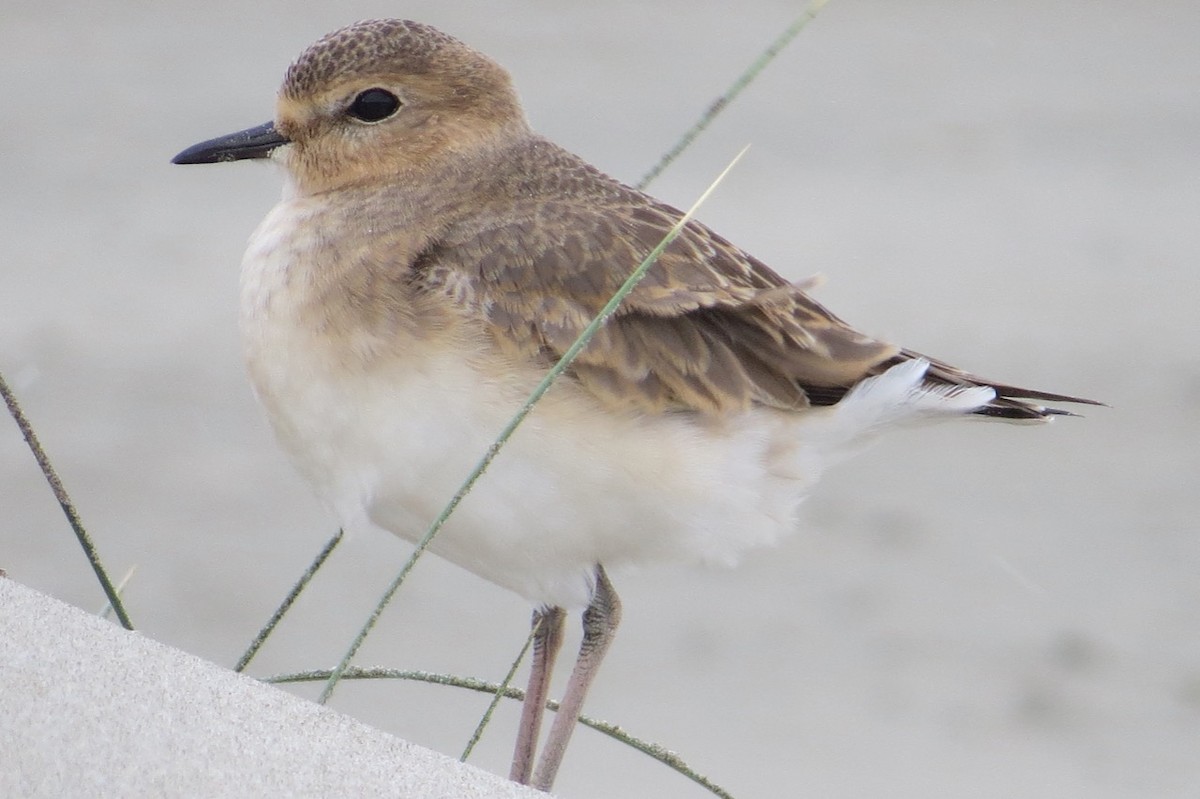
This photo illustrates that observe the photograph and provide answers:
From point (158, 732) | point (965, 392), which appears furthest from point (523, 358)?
point (158, 732)

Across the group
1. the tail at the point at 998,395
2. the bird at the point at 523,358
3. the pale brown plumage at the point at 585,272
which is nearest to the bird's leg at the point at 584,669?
the bird at the point at 523,358

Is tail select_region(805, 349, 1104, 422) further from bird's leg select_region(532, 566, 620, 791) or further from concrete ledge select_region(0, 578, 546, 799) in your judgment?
concrete ledge select_region(0, 578, 546, 799)

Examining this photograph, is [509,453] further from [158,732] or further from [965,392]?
[158,732]

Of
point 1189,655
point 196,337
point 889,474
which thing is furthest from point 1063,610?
point 196,337

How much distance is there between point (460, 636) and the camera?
742 cm

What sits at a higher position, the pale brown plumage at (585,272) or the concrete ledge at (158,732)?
the pale brown plumage at (585,272)

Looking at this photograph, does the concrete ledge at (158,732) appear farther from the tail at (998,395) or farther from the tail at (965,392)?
the tail at (998,395)

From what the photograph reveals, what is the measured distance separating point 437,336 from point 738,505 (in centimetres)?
58

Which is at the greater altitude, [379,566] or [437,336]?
[437,336]

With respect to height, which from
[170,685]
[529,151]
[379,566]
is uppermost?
[529,151]

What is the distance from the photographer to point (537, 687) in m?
3.40

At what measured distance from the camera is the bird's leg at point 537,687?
3314 mm

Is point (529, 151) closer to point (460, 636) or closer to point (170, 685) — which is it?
point (170, 685)

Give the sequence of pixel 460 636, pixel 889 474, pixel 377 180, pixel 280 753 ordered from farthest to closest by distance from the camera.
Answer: pixel 889 474 → pixel 460 636 → pixel 377 180 → pixel 280 753
